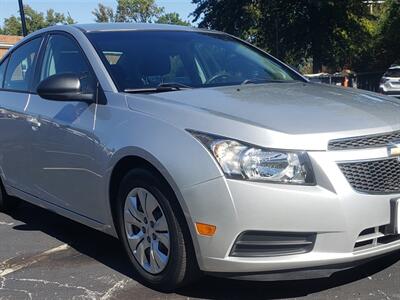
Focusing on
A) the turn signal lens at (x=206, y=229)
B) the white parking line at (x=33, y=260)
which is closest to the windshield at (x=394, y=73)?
the white parking line at (x=33, y=260)

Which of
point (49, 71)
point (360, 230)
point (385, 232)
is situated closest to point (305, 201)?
point (360, 230)

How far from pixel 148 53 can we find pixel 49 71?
0.95 metres

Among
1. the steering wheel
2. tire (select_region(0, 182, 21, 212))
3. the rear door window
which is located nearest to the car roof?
the steering wheel

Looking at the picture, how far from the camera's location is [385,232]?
10.4 ft

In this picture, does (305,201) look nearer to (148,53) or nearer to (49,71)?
(148,53)

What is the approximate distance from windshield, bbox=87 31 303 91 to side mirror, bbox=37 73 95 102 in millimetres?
239

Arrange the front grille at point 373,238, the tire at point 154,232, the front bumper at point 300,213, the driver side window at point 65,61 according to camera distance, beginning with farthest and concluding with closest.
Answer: the driver side window at point 65,61, the tire at point 154,232, the front grille at point 373,238, the front bumper at point 300,213

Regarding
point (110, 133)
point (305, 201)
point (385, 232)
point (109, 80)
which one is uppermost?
point (109, 80)

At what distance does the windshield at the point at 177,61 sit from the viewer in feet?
13.5

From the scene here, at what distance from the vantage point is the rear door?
471cm

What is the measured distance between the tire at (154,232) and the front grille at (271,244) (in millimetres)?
337

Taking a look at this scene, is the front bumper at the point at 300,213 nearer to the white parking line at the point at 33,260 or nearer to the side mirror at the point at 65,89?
the side mirror at the point at 65,89

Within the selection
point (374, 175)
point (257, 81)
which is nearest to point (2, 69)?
point (257, 81)

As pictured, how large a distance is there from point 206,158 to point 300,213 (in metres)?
0.57
